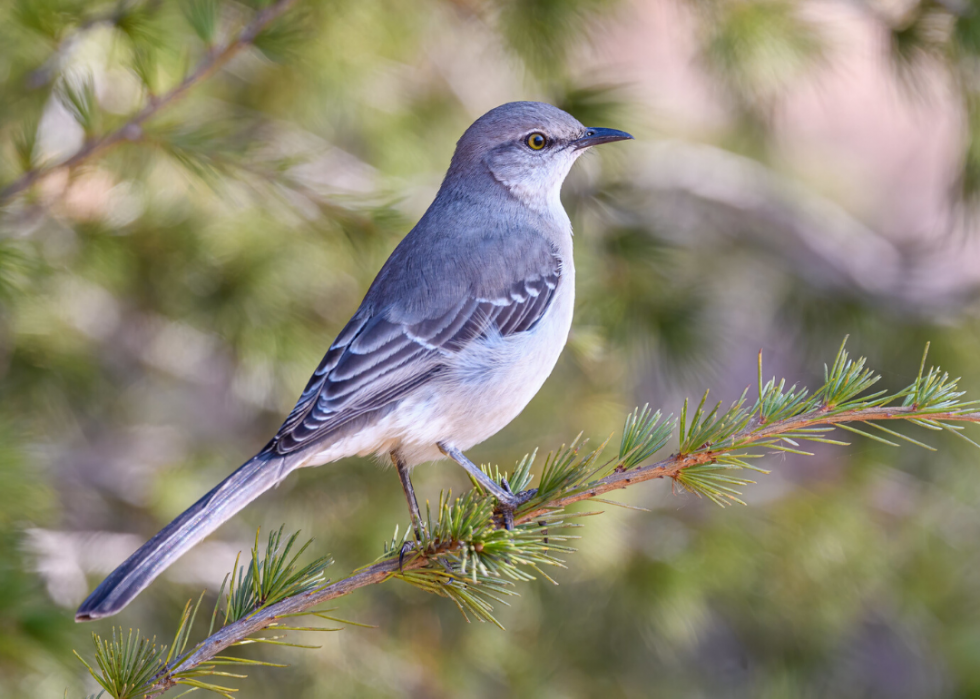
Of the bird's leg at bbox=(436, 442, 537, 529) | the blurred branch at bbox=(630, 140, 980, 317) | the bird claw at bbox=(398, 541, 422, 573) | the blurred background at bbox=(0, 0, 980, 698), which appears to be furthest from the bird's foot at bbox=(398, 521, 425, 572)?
the blurred branch at bbox=(630, 140, 980, 317)

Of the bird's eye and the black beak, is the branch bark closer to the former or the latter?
the black beak

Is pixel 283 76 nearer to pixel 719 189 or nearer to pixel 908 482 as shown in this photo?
pixel 719 189

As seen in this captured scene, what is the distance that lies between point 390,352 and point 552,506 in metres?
1.05

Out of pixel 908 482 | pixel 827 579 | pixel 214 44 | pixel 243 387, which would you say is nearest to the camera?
pixel 214 44

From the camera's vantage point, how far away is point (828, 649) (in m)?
5.51

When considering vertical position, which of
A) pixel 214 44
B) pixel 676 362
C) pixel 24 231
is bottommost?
pixel 676 362

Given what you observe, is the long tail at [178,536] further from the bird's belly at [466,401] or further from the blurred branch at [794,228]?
the blurred branch at [794,228]

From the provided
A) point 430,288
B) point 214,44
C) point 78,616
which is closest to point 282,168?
point 214,44

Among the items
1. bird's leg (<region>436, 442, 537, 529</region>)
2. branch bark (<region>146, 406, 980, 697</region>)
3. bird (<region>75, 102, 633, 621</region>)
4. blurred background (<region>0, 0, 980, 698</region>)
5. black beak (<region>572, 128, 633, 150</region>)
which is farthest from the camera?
blurred background (<region>0, 0, 980, 698</region>)

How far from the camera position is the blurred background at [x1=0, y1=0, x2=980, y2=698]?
404 cm

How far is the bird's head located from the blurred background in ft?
1.21

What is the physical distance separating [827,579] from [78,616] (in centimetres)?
454

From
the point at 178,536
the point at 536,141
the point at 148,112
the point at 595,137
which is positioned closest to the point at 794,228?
the point at 595,137

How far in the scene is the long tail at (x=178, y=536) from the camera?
2.23m
